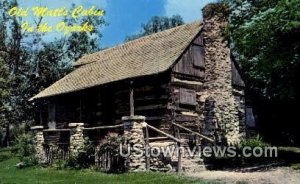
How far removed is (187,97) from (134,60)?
14.6 feet

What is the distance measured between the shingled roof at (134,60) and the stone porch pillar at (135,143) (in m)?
3.70

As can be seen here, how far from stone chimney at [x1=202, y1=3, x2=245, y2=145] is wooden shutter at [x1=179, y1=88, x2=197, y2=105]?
74 centimetres

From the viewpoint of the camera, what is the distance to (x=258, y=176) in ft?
54.2

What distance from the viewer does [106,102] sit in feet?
88.0

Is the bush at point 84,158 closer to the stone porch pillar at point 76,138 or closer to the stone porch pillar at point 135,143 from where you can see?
the stone porch pillar at point 76,138

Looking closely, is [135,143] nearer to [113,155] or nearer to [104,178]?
[113,155]

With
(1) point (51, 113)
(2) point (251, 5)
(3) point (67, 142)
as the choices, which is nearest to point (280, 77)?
(2) point (251, 5)

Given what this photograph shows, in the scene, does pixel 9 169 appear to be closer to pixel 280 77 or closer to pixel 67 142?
pixel 67 142

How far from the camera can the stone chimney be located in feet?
78.8

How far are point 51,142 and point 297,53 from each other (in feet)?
49.9

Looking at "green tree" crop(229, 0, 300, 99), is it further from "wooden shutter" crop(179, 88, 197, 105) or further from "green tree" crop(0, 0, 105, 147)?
"green tree" crop(0, 0, 105, 147)

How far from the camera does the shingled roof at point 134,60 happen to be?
78.9ft

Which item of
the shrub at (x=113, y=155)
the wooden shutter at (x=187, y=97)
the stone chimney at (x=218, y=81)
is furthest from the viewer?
the stone chimney at (x=218, y=81)

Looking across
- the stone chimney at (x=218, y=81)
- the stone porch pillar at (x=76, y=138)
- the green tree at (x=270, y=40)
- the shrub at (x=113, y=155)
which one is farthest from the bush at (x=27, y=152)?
the green tree at (x=270, y=40)
